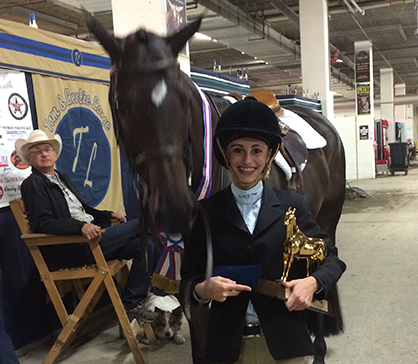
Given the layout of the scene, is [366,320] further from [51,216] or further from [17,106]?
[17,106]

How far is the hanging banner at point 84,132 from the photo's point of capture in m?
3.34

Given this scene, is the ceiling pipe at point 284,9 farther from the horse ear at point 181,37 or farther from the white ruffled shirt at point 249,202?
the white ruffled shirt at point 249,202

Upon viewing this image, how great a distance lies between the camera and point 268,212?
Answer: 1.47m

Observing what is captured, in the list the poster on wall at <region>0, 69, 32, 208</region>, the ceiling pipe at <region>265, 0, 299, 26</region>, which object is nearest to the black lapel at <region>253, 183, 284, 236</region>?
the poster on wall at <region>0, 69, 32, 208</region>

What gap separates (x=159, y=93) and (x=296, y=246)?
0.64 m

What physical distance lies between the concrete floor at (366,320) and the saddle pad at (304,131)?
4.44 ft

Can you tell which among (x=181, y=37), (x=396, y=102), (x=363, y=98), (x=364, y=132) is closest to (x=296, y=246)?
(x=181, y=37)

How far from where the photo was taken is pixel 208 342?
4.80ft

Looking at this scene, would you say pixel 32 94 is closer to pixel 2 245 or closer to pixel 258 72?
pixel 2 245

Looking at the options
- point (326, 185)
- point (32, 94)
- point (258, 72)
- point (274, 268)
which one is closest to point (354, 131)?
point (258, 72)

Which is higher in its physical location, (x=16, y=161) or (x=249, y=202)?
(x=16, y=161)

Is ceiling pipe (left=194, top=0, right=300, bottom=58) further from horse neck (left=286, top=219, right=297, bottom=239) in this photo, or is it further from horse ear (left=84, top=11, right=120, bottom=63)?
horse neck (left=286, top=219, right=297, bottom=239)

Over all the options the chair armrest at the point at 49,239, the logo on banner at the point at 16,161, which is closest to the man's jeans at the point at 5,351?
the chair armrest at the point at 49,239

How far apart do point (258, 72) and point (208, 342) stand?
1795 centimetres
